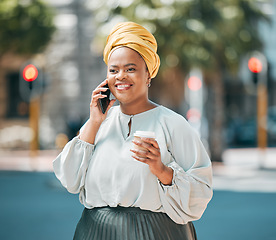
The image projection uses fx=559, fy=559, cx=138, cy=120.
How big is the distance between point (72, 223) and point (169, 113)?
5.87 metres

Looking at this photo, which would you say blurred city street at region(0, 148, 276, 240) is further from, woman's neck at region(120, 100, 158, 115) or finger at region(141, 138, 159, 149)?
finger at region(141, 138, 159, 149)

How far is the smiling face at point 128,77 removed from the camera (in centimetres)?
261

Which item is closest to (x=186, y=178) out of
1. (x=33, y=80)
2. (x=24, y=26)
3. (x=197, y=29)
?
(x=197, y=29)

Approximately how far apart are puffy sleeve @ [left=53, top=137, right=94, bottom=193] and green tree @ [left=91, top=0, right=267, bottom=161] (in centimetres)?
1126

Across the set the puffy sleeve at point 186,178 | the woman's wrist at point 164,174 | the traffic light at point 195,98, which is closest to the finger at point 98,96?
the puffy sleeve at point 186,178

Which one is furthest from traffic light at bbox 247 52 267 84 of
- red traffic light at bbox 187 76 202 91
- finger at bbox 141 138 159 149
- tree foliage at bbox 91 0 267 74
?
finger at bbox 141 138 159 149

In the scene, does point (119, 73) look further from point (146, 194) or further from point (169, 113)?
point (146, 194)

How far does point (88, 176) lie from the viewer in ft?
8.57

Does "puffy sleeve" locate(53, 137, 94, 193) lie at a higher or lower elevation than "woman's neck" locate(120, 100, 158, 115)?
lower

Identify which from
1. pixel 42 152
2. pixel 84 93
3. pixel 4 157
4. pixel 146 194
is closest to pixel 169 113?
pixel 146 194

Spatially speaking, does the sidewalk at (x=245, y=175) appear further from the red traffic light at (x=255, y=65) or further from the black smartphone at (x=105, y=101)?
the black smartphone at (x=105, y=101)

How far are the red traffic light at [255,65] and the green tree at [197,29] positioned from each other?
0.38 meters

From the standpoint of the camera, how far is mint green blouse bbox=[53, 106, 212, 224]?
248 cm

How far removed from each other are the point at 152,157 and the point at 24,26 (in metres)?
18.9
